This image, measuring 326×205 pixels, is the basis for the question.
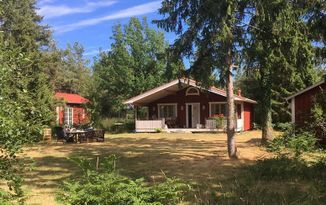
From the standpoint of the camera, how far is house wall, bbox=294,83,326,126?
18.5 metres

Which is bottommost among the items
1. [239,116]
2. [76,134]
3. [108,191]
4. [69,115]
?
[108,191]

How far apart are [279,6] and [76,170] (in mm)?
8187

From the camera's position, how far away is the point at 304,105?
1886cm

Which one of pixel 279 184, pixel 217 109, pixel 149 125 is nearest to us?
pixel 279 184

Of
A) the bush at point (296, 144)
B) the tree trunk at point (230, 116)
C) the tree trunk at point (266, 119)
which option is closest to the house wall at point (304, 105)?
the tree trunk at point (266, 119)

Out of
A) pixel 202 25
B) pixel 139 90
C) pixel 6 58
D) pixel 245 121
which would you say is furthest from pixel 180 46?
pixel 139 90

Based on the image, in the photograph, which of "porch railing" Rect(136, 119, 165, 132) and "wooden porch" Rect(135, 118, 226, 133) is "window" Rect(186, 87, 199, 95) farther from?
"porch railing" Rect(136, 119, 165, 132)

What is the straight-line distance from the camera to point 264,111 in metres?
19.0

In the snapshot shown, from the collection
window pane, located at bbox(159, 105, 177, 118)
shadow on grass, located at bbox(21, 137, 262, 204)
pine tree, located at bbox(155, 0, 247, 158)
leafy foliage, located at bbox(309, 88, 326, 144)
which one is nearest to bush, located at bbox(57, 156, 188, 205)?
shadow on grass, located at bbox(21, 137, 262, 204)

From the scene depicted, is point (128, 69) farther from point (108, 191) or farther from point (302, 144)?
point (108, 191)

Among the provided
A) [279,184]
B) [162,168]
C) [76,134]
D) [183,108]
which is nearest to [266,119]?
[162,168]

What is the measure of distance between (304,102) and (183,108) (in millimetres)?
16291

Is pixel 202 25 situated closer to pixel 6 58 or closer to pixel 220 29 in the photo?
pixel 220 29

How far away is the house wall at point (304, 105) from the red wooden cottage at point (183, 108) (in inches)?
506
